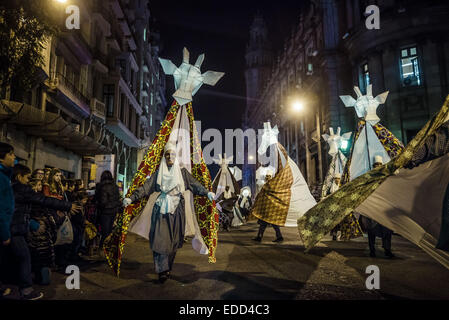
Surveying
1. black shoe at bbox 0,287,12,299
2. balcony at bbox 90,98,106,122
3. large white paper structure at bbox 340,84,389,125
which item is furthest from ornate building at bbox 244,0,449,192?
black shoe at bbox 0,287,12,299

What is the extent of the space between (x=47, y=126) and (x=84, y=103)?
7302 mm

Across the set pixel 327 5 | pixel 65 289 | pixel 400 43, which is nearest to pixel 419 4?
pixel 400 43

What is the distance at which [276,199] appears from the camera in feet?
29.3

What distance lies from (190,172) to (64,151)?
14461 millimetres

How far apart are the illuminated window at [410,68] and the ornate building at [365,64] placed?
50 mm

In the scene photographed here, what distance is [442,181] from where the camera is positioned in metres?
4.07

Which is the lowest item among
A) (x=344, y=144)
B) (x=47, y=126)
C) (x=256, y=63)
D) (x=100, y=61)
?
(x=344, y=144)

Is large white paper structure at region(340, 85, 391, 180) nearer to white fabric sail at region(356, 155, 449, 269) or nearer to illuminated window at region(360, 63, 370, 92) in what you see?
white fabric sail at region(356, 155, 449, 269)

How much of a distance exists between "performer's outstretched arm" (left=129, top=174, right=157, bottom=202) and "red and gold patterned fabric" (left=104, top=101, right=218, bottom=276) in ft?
0.65

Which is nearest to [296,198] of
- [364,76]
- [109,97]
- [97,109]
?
[364,76]

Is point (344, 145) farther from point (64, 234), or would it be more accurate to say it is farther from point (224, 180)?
point (64, 234)

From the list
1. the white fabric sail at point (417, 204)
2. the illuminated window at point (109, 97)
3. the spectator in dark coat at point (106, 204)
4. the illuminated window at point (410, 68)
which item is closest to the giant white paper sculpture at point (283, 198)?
the white fabric sail at point (417, 204)

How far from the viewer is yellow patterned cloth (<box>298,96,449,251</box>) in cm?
360
